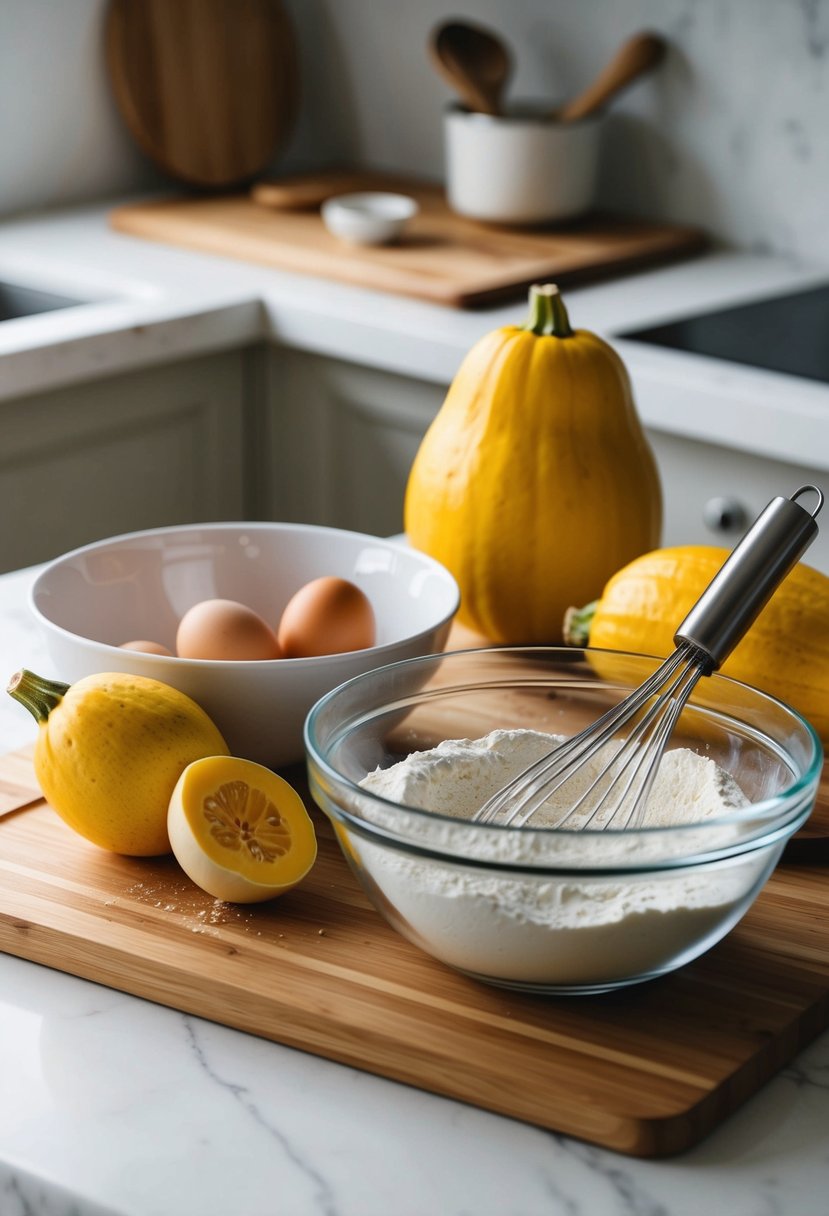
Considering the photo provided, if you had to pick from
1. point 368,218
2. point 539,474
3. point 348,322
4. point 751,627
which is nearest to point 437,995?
point 751,627

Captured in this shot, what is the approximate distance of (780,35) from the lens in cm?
201

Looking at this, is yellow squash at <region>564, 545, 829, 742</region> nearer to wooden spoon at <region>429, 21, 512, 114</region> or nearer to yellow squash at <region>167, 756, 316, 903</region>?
yellow squash at <region>167, 756, 316, 903</region>

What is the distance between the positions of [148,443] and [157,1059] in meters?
1.36

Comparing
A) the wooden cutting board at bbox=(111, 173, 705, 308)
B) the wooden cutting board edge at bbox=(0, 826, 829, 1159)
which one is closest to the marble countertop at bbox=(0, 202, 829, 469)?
the wooden cutting board at bbox=(111, 173, 705, 308)

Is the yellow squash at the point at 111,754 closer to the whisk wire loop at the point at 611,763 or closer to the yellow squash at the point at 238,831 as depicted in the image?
the yellow squash at the point at 238,831

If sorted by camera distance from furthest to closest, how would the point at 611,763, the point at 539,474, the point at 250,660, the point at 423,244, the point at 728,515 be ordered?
1. the point at 423,244
2. the point at 728,515
3. the point at 539,474
4. the point at 250,660
5. the point at 611,763

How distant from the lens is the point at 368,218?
195 cm

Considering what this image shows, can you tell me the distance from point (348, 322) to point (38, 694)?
1.12 meters

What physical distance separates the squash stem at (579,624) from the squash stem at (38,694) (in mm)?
310

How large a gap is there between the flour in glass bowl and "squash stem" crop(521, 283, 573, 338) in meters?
0.44

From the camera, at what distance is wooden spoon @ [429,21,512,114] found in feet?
6.71

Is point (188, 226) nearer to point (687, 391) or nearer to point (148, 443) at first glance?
point (148, 443)

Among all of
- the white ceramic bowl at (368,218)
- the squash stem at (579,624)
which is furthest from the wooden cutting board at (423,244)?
the squash stem at (579,624)

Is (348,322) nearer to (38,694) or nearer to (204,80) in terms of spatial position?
(204,80)
